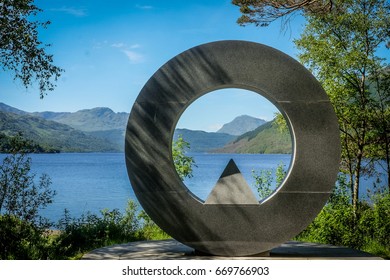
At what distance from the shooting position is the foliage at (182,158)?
1067 centimetres

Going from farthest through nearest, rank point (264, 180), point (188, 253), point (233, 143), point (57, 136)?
1. point (57, 136)
2. point (233, 143)
3. point (264, 180)
4. point (188, 253)

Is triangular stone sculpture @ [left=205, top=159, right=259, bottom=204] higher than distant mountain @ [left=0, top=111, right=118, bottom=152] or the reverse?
the reverse

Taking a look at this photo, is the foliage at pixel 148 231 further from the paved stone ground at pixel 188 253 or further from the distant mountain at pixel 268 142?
the distant mountain at pixel 268 142

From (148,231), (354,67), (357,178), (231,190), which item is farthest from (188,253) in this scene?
(354,67)

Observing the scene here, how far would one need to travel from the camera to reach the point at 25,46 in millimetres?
9336

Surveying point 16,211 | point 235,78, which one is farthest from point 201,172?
point 235,78

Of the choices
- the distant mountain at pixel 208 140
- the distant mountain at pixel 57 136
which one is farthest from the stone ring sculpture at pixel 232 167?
the distant mountain at pixel 57 136

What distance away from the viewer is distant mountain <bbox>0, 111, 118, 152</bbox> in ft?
159

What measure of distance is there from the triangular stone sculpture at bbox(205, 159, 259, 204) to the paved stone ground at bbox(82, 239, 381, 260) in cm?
78

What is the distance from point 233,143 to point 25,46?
26574 millimetres

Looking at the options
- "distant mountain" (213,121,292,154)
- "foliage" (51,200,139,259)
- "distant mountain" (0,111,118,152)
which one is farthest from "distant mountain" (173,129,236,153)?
"foliage" (51,200,139,259)

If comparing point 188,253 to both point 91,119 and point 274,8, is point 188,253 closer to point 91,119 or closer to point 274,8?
point 274,8

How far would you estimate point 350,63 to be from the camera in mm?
11484

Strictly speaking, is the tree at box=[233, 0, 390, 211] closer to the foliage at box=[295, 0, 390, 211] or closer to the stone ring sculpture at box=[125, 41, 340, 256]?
the foliage at box=[295, 0, 390, 211]
